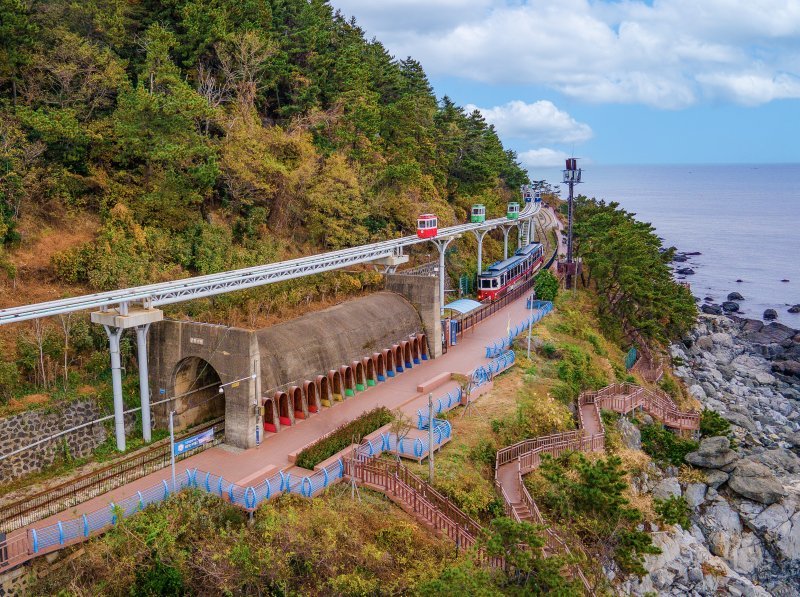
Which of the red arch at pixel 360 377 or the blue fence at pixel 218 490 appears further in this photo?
the red arch at pixel 360 377

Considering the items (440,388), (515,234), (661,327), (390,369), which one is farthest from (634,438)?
(515,234)

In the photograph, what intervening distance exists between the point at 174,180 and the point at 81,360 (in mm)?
10586

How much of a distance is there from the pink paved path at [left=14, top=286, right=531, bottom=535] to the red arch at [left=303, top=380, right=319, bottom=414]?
386 mm

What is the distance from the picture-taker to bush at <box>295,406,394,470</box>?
72.2ft

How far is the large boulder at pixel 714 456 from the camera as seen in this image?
30000mm

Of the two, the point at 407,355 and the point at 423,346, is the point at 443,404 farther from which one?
the point at 423,346

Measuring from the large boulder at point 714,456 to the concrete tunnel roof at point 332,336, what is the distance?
1458 centimetres

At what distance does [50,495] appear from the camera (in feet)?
64.3

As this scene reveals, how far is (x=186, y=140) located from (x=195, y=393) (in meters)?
12.9

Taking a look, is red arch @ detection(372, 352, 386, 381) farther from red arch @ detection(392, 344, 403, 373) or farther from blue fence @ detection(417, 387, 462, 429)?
blue fence @ detection(417, 387, 462, 429)

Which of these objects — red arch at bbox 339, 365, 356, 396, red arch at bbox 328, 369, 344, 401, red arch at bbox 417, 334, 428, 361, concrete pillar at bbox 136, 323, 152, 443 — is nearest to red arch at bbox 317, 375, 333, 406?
red arch at bbox 328, 369, 344, 401

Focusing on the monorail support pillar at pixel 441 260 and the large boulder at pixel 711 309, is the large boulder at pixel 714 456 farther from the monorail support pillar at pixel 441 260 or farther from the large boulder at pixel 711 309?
the large boulder at pixel 711 309

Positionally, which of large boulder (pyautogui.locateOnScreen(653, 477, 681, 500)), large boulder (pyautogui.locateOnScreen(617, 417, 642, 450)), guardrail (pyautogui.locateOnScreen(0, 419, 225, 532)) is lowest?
large boulder (pyautogui.locateOnScreen(653, 477, 681, 500))

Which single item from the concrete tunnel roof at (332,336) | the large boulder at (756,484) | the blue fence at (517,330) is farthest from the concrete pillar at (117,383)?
the large boulder at (756,484)
